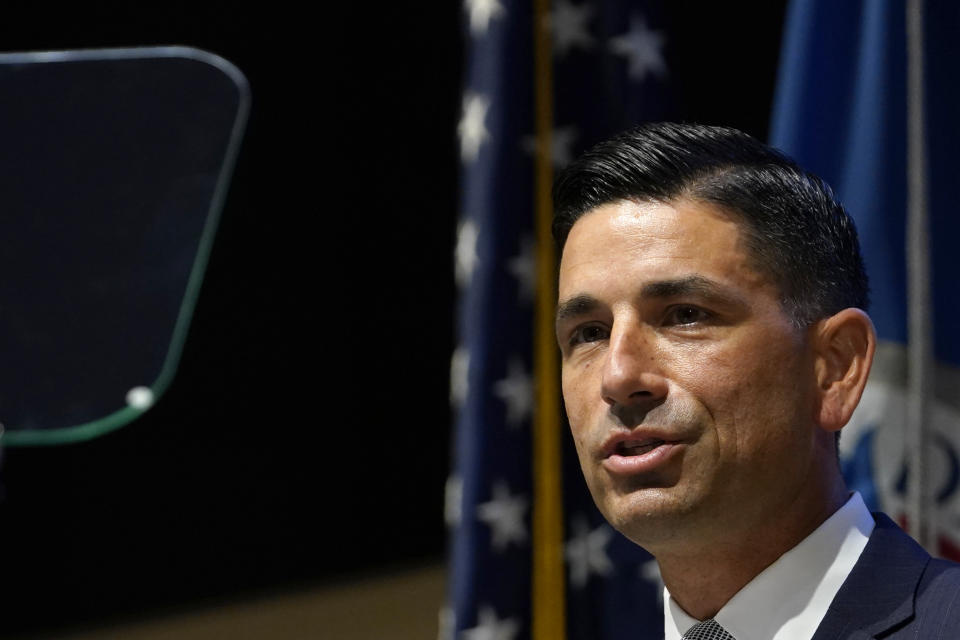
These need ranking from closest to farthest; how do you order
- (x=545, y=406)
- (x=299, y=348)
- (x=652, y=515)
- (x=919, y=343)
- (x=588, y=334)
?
1. (x=652, y=515)
2. (x=588, y=334)
3. (x=919, y=343)
4. (x=545, y=406)
5. (x=299, y=348)

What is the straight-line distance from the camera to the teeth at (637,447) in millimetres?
1031

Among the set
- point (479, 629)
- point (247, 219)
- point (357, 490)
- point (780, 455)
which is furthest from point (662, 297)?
point (357, 490)

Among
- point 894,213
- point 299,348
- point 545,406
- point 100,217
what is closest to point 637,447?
point 894,213

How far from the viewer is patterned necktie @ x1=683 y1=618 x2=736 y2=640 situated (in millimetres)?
1048

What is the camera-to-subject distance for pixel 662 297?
1055mm

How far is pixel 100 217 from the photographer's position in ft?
5.85

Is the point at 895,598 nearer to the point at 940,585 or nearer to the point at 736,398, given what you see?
the point at 940,585

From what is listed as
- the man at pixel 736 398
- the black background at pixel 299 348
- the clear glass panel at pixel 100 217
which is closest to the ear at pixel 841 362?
→ the man at pixel 736 398

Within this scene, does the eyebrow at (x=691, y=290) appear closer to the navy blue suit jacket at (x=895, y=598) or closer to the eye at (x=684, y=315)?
the eye at (x=684, y=315)

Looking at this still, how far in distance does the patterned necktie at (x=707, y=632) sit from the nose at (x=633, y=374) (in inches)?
8.1

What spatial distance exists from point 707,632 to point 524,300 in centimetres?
104

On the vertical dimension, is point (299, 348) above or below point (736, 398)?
below

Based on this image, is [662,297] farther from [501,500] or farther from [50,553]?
[50,553]

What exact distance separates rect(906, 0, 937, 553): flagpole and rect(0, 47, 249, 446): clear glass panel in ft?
3.38
